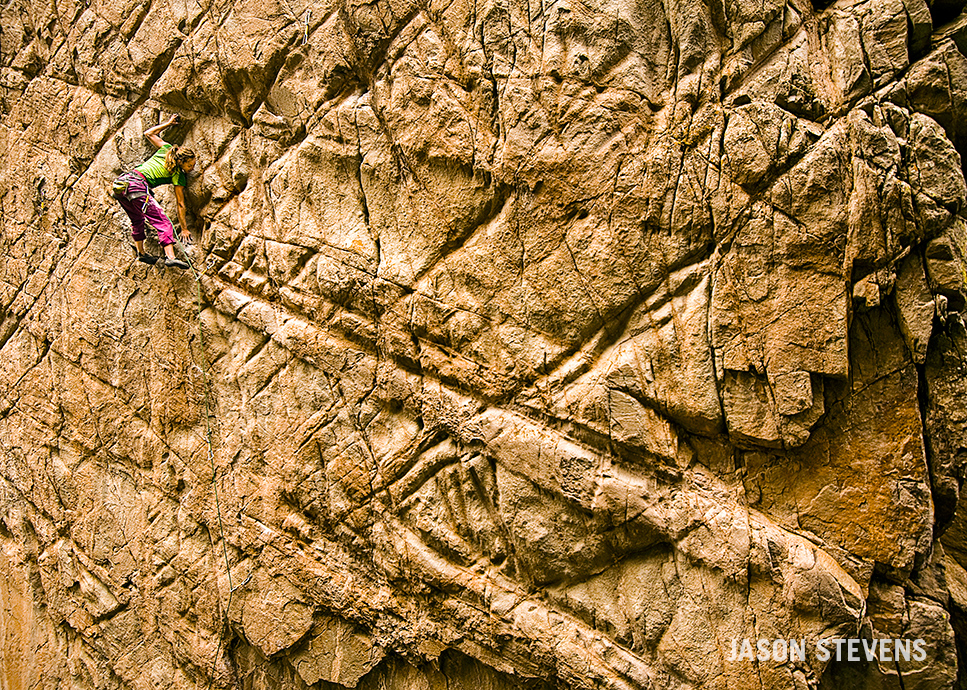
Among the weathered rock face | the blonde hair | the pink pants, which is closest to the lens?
the weathered rock face

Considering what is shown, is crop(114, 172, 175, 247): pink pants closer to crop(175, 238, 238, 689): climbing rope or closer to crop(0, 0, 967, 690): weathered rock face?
crop(175, 238, 238, 689): climbing rope

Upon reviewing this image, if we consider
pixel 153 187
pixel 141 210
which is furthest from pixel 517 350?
pixel 153 187

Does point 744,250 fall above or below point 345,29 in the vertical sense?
below

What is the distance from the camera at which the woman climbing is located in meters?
6.30

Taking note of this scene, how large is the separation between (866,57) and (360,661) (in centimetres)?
717

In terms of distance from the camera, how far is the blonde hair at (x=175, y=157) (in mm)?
6465

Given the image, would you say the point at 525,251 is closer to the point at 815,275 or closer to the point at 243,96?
the point at 815,275

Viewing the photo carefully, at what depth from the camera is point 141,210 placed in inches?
250

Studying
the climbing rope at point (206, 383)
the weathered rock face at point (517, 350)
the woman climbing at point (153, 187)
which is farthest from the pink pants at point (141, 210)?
the weathered rock face at point (517, 350)

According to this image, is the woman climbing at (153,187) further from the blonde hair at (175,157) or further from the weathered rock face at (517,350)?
the weathered rock face at (517,350)

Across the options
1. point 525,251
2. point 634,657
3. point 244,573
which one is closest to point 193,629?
point 244,573

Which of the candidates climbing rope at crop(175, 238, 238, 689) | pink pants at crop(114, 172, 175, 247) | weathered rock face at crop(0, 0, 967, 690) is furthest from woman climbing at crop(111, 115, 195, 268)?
weathered rock face at crop(0, 0, 967, 690)

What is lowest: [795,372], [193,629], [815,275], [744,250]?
[193,629]

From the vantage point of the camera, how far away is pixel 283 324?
632cm
